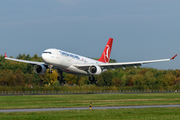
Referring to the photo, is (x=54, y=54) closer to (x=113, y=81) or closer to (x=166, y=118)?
(x=166, y=118)

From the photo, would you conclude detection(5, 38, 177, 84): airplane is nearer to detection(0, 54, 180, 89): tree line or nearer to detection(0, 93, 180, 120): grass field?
→ detection(0, 93, 180, 120): grass field

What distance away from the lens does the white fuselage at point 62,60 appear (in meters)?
54.4

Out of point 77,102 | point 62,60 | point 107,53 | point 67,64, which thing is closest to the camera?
point 77,102

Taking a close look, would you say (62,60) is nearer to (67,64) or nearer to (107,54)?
(67,64)

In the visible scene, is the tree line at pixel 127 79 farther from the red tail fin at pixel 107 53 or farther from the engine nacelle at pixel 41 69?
the engine nacelle at pixel 41 69

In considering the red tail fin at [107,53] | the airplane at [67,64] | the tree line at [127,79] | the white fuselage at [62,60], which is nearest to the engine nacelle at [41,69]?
the airplane at [67,64]

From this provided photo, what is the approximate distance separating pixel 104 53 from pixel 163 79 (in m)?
29.2

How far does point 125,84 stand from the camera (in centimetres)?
10056

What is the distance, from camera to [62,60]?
5656cm

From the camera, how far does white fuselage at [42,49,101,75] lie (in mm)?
54362

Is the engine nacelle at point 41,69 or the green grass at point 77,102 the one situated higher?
the engine nacelle at point 41,69

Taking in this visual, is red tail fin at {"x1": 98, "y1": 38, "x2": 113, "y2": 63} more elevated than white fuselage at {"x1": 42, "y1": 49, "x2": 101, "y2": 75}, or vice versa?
red tail fin at {"x1": 98, "y1": 38, "x2": 113, "y2": 63}

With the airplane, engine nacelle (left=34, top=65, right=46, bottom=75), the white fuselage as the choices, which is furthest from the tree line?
engine nacelle (left=34, top=65, right=46, bottom=75)

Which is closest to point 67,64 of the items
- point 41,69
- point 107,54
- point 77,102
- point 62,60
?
point 62,60
